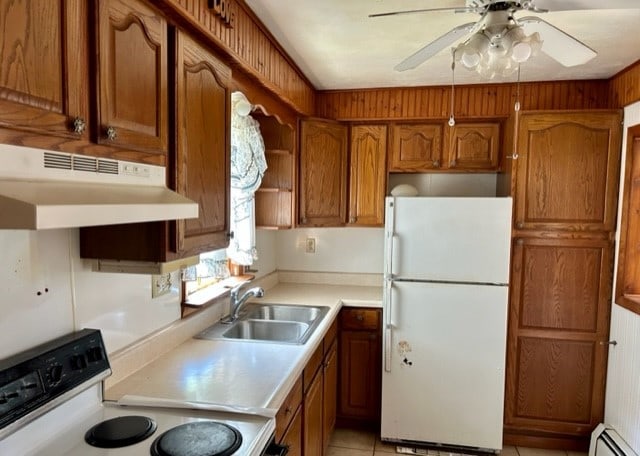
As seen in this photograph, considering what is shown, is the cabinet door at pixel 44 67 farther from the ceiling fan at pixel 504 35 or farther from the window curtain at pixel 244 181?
the window curtain at pixel 244 181

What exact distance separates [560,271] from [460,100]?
128cm

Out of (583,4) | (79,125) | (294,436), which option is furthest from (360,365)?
(79,125)

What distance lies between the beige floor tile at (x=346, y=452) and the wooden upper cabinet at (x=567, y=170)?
171 centimetres

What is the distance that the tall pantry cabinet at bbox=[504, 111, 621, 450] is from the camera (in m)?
2.67

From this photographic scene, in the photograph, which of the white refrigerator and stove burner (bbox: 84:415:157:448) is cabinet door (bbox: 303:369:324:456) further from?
stove burner (bbox: 84:415:157:448)

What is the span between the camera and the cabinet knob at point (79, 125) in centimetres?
97

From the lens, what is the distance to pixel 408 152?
3.09m

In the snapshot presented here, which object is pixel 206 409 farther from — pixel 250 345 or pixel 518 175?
pixel 518 175

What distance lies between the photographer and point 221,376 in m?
1.59

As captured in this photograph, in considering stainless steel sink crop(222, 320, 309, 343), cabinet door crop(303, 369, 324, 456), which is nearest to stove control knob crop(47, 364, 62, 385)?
cabinet door crop(303, 369, 324, 456)

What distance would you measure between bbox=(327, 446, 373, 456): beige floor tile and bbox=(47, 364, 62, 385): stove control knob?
1.98m

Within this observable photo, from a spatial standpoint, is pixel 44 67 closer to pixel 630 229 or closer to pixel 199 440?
pixel 199 440

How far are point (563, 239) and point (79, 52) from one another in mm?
2723

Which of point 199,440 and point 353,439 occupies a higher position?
point 199,440
